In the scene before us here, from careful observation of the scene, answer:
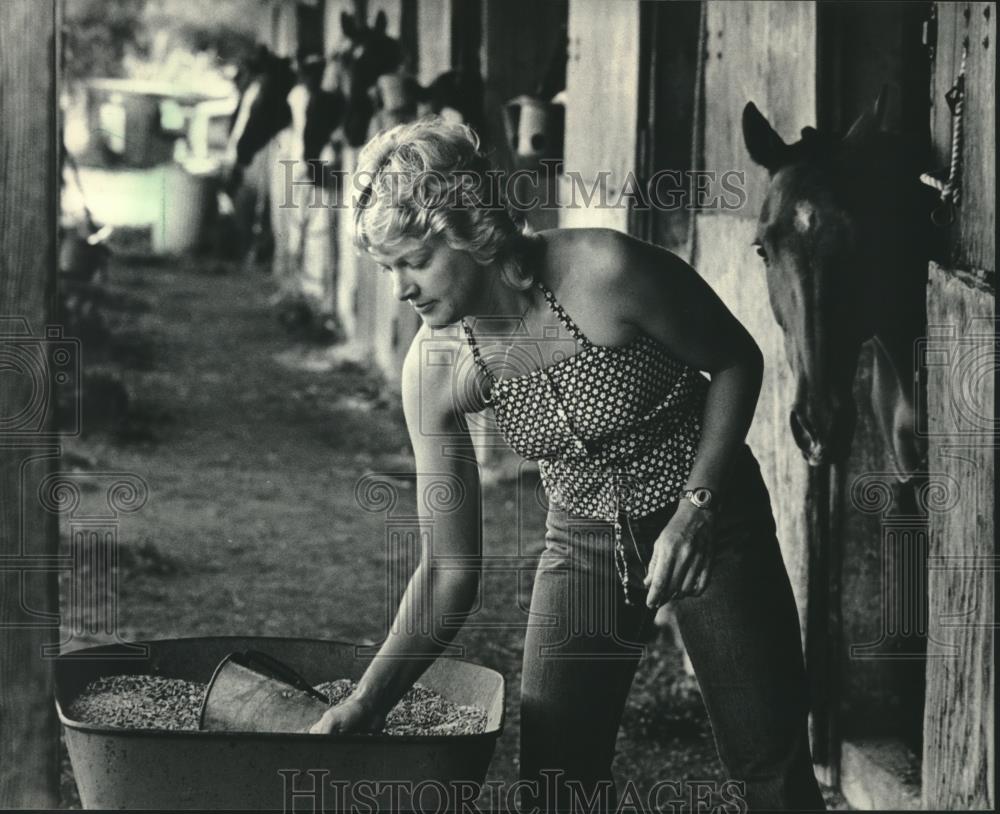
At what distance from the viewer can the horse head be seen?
8875 millimetres

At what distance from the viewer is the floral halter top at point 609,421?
2721 mm

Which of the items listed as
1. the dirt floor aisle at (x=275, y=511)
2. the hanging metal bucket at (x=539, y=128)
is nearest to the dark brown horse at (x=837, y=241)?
the dirt floor aisle at (x=275, y=511)

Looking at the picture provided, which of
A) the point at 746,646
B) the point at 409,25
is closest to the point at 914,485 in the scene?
the point at 746,646

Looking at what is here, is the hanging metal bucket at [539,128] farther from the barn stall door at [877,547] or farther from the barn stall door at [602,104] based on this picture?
the barn stall door at [877,547]

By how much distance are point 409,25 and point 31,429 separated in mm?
8192

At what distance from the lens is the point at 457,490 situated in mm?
2791

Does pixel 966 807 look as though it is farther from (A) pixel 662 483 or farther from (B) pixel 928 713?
(A) pixel 662 483

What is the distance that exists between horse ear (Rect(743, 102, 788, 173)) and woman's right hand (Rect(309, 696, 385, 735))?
1.73 m

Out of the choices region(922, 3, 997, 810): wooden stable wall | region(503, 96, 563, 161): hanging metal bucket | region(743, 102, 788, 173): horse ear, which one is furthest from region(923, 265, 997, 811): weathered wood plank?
region(503, 96, 563, 161): hanging metal bucket

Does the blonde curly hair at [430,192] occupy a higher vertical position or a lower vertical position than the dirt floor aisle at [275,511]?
higher

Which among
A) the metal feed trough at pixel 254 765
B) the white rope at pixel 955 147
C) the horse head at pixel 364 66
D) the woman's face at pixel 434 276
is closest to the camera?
the metal feed trough at pixel 254 765

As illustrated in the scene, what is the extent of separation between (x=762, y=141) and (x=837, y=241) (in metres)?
0.31

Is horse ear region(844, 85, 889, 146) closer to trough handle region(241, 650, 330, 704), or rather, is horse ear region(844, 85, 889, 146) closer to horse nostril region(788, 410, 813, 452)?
horse nostril region(788, 410, 813, 452)

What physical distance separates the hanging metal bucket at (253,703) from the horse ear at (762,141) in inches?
68.9
